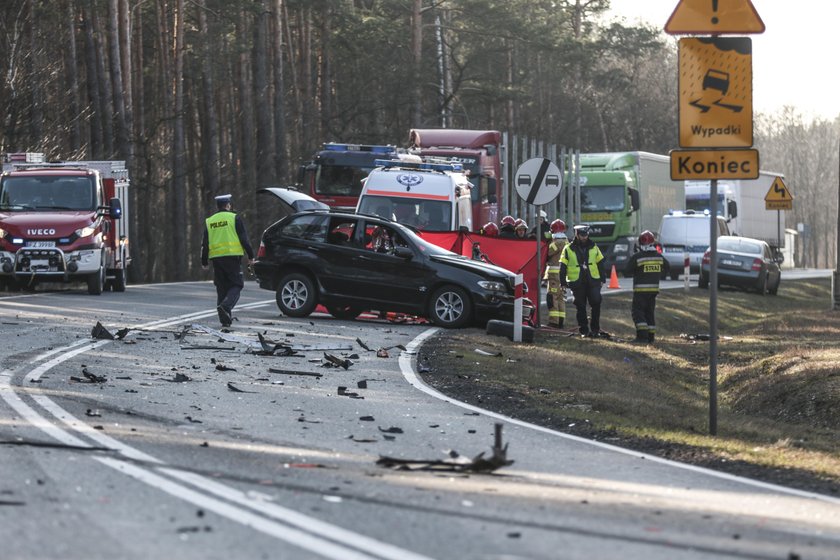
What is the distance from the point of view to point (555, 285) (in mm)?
23203

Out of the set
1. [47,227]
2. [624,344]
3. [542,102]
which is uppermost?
[542,102]

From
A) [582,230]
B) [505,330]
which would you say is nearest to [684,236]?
[582,230]

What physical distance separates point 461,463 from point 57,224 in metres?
18.6

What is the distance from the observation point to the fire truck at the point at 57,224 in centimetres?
2617

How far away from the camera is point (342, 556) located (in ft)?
20.8

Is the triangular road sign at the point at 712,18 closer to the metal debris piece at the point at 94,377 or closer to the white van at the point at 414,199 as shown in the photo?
the metal debris piece at the point at 94,377

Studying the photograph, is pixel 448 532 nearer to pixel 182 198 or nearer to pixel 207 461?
pixel 207 461

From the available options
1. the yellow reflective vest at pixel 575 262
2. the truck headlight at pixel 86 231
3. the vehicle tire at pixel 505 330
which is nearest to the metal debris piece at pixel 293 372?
the vehicle tire at pixel 505 330

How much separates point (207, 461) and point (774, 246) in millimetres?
56358

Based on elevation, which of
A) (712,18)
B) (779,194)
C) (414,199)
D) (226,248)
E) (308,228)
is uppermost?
(712,18)

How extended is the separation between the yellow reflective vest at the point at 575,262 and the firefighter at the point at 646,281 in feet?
1.78

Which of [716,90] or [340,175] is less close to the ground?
[716,90]

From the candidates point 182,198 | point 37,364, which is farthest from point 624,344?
point 182,198

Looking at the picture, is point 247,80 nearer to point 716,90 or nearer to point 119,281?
point 119,281
